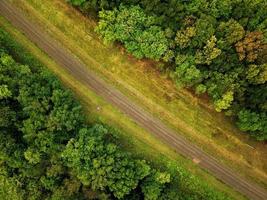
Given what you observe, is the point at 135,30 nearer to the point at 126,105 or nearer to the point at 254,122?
the point at 126,105

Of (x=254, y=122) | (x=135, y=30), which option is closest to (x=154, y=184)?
(x=254, y=122)

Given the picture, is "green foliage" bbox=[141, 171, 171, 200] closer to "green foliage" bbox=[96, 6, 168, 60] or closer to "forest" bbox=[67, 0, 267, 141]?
"forest" bbox=[67, 0, 267, 141]

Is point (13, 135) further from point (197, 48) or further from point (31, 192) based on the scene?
point (197, 48)

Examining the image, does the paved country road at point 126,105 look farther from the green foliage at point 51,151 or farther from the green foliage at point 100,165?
the green foliage at point 100,165

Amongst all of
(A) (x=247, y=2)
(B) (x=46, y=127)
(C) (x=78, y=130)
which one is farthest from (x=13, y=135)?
(A) (x=247, y=2)

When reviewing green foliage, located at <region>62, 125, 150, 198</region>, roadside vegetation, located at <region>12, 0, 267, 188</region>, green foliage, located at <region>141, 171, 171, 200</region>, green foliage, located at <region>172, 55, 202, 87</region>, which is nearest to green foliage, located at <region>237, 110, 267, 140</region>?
roadside vegetation, located at <region>12, 0, 267, 188</region>
